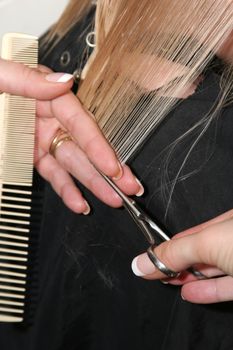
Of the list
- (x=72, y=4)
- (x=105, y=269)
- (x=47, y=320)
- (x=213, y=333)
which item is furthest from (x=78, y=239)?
(x=72, y=4)

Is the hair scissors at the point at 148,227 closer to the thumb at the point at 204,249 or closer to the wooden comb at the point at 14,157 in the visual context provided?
the thumb at the point at 204,249

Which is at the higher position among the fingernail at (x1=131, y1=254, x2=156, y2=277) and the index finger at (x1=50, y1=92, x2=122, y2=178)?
the index finger at (x1=50, y1=92, x2=122, y2=178)

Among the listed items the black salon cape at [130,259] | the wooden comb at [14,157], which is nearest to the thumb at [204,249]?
the black salon cape at [130,259]

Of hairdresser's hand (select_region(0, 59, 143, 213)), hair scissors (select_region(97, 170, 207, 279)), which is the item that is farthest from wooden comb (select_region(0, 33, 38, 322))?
hair scissors (select_region(97, 170, 207, 279))

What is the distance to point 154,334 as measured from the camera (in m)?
0.82

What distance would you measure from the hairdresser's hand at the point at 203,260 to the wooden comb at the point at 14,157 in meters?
0.24

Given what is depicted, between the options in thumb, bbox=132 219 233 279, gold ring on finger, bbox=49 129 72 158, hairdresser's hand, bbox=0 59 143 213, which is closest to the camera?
thumb, bbox=132 219 233 279

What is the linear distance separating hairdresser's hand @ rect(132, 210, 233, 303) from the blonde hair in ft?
0.71

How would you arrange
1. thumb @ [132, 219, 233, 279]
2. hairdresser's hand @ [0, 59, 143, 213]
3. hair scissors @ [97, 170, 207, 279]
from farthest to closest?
hairdresser's hand @ [0, 59, 143, 213] → hair scissors @ [97, 170, 207, 279] → thumb @ [132, 219, 233, 279]

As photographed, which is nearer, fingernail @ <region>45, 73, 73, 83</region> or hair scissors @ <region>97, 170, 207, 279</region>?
hair scissors @ <region>97, 170, 207, 279</region>

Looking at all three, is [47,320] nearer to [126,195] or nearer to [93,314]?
[93,314]

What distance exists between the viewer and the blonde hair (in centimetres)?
65

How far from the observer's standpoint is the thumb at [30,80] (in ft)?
2.41

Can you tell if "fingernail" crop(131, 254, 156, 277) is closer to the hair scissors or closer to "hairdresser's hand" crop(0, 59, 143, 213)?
the hair scissors
